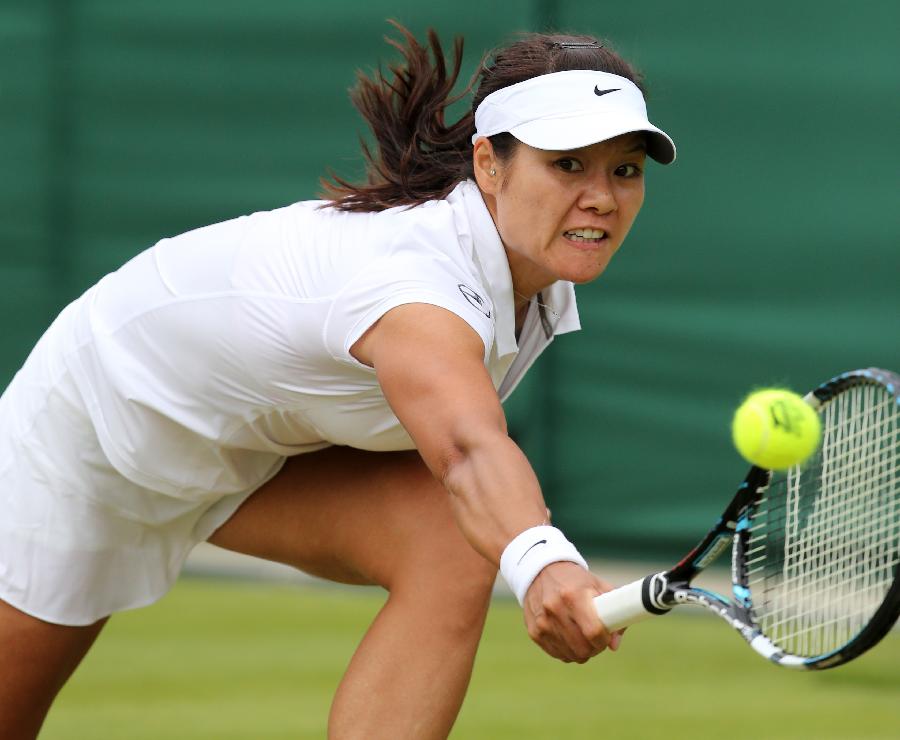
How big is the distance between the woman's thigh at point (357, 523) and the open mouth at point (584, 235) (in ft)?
1.72

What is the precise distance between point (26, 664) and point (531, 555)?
1252mm

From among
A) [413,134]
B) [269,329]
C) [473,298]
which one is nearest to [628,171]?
[473,298]

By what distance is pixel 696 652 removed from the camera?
4715mm

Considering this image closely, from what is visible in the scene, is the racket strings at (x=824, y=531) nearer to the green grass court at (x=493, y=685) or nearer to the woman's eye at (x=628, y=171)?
the woman's eye at (x=628, y=171)

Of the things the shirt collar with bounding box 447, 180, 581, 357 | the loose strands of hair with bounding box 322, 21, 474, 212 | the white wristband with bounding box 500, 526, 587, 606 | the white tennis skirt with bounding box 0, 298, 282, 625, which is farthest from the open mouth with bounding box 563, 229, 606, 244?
the white tennis skirt with bounding box 0, 298, 282, 625

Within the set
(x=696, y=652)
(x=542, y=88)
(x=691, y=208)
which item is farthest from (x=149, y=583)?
(x=691, y=208)

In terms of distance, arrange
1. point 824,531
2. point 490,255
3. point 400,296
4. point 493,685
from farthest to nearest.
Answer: point 493,685
point 490,255
point 824,531
point 400,296

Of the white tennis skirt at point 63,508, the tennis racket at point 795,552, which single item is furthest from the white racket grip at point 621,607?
the white tennis skirt at point 63,508

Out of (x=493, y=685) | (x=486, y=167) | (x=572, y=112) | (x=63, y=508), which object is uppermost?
(x=572, y=112)

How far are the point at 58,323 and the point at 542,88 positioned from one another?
40.5 inches

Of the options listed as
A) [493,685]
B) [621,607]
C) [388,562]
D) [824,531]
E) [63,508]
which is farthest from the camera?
[493,685]

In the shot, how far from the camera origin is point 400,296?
7.50ft

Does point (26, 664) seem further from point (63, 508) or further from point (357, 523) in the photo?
point (357, 523)

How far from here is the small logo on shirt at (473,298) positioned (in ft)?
7.70
